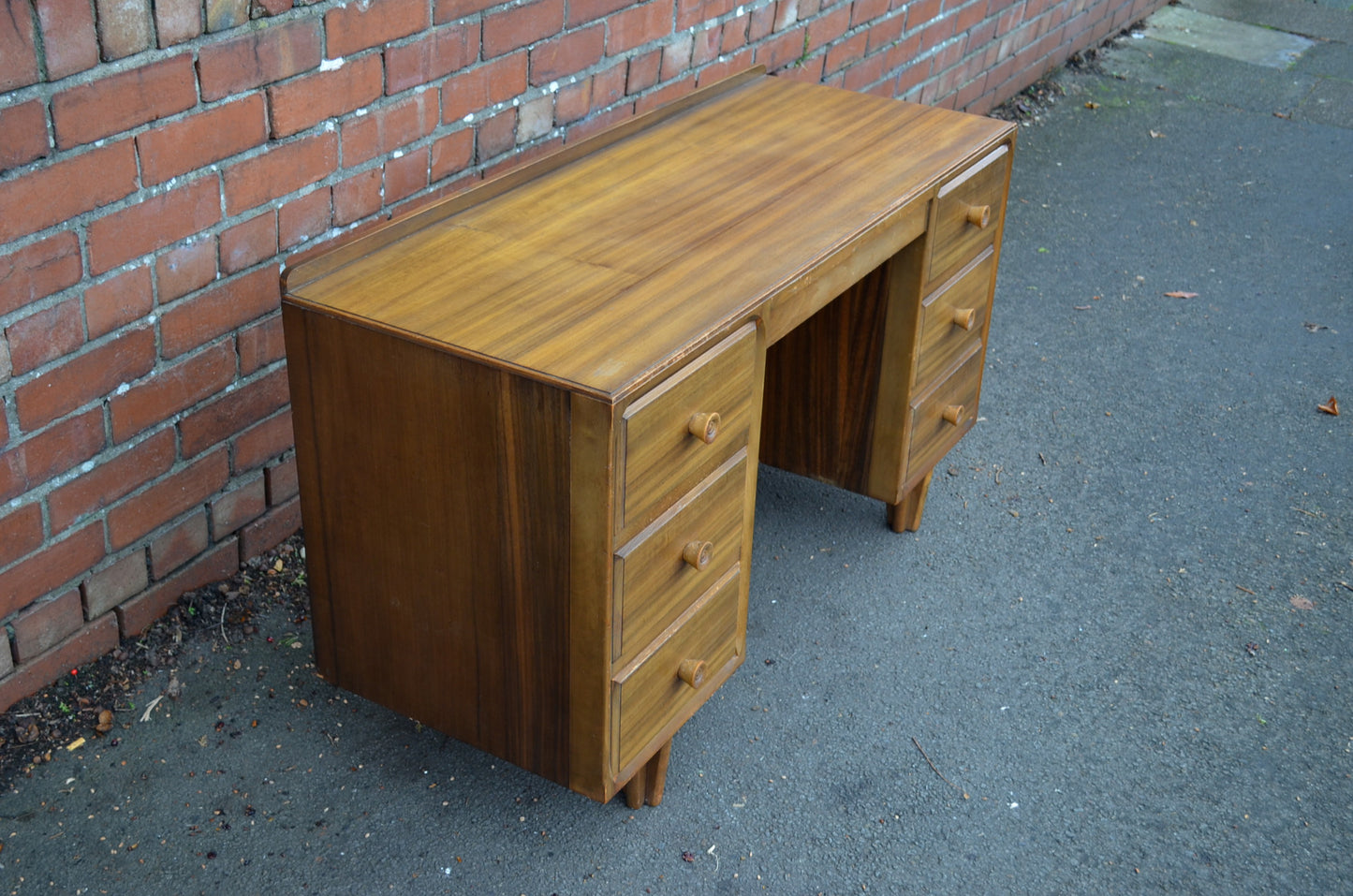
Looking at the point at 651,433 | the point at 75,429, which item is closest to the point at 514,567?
the point at 651,433

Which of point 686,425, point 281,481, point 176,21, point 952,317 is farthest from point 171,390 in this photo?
point 952,317

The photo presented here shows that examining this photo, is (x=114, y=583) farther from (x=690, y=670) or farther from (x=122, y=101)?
(x=690, y=670)

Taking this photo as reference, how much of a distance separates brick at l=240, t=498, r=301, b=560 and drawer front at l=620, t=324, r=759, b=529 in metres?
0.98

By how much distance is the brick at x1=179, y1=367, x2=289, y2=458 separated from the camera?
7.49 feet

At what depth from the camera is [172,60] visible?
6.51 feet

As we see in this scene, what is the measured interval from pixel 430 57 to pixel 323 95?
25cm

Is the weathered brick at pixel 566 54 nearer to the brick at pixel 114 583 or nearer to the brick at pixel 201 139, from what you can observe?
the brick at pixel 201 139

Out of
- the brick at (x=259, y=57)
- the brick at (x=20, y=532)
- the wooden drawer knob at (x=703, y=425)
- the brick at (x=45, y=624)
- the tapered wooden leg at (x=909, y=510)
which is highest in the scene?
the brick at (x=259, y=57)

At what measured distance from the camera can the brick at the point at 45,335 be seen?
6.35 ft

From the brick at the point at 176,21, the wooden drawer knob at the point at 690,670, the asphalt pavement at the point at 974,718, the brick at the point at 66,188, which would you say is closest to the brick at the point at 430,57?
the brick at the point at 176,21

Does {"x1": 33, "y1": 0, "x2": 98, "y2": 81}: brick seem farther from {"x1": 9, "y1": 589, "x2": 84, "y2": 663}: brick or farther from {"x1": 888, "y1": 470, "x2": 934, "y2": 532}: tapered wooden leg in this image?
{"x1": 888, "y1": 470, "x2": 934, "y2": 532}: tapered wooden leg

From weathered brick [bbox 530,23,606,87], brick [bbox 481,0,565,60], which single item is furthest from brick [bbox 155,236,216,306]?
weathered brick [bbox 530,23,606,87]

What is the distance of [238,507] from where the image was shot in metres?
2.45

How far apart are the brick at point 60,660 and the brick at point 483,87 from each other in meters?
1.09
